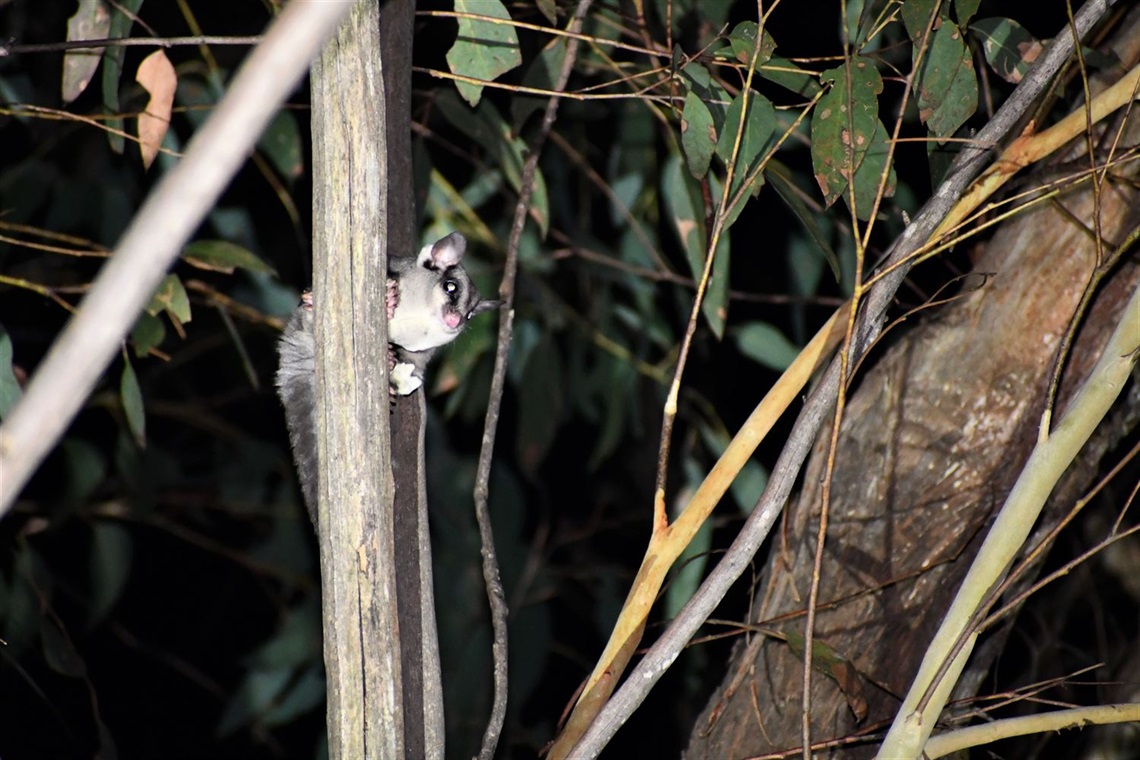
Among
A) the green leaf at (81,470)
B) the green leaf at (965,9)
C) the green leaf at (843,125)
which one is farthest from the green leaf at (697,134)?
the green leaf at (81,470)

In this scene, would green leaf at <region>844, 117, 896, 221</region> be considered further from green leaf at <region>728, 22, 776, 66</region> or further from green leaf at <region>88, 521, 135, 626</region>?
green leaf at <region>88, 521, 135, 626</region>

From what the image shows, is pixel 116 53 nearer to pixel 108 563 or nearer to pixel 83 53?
pixel 83 53

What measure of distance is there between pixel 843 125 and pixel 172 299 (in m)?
1.52

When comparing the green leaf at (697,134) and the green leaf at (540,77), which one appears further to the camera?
the green leaf at (540,77)

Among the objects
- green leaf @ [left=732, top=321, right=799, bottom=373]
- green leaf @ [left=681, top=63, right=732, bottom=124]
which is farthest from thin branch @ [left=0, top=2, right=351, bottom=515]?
green leaf @ [left=732, top=321, right=799, bottom=373]

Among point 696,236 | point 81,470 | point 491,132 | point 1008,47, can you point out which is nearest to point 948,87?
point 1008,47

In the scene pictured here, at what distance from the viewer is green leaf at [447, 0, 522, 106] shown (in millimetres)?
2223

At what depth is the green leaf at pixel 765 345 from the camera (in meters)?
3.43

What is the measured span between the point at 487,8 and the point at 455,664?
2038 mm

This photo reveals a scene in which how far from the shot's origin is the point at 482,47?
226cm

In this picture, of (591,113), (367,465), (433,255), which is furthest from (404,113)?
(591,113)

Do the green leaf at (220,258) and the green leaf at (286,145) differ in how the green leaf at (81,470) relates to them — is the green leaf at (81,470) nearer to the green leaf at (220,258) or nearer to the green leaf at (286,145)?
the green leaf at (220,258)

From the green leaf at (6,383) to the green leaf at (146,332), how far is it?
378 mm

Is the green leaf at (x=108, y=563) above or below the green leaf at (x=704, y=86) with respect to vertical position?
below
